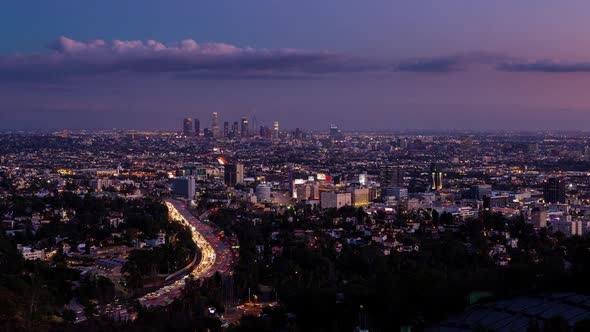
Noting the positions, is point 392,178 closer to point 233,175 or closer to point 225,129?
point 233,175

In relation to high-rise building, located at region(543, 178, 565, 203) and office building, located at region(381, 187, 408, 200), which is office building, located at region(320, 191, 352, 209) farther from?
high-rise building, located at region(543, 178, 565, 203)

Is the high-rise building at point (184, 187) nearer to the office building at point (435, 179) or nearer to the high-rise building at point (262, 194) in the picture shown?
the high-rise building at point (262, 194)

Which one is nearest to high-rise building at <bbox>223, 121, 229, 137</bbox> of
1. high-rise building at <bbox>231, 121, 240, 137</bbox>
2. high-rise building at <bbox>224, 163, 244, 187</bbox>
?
high-rise building at <bbox>231, 121, 240, 137</bbox>

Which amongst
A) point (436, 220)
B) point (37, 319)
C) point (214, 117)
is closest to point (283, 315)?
point (37, 319)

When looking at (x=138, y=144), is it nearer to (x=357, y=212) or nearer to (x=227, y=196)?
(x=227, y=196)

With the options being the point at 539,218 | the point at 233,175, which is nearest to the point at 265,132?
the point at 233,175
